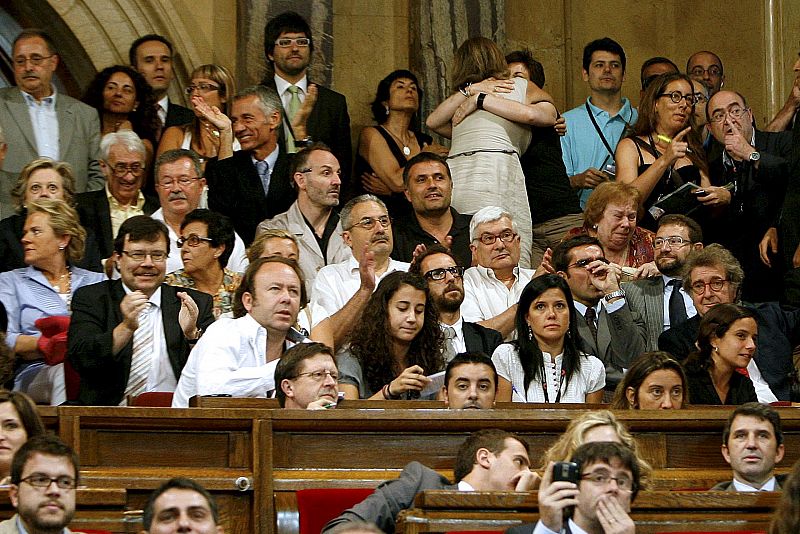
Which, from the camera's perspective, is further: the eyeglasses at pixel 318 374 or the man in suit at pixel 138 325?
the man in suit at pixel 138 325

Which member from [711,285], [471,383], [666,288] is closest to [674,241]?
[666,288]

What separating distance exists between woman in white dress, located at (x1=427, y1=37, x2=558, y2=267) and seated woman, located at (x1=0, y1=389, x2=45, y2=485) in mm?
3083

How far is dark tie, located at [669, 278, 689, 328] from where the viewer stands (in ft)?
21.9

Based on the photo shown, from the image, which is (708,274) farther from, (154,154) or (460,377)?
(154,154)

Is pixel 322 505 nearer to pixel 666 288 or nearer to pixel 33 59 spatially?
pixel 666 288

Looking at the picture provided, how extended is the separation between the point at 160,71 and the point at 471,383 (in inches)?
124

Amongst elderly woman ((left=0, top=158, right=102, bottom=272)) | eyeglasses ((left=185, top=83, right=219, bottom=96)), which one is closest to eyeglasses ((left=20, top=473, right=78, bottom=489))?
elderly woman ((left=0, top=158, right=102, bottom=272))

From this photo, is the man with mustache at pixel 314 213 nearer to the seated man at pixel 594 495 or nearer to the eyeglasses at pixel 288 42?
the eyeglasses at pixel 288 42

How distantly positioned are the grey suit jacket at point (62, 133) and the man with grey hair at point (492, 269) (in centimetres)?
177

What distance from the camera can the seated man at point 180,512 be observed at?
4059 millimetres

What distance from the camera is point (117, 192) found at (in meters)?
7.06

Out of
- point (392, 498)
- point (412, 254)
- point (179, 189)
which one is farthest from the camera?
point (412, 254)

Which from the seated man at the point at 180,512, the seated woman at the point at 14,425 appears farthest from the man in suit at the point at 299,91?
the seated man at the point at 180,512

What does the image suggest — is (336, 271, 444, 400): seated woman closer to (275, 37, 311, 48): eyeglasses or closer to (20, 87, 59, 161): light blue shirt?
(20, 87, 59, 161): light blue shirt
